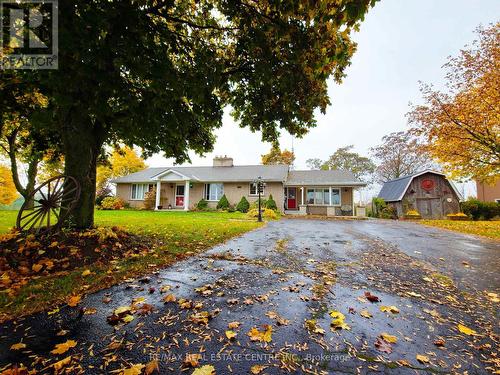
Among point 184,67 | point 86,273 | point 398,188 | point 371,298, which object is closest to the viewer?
point 371,298

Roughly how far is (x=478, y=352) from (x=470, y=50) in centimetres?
1852

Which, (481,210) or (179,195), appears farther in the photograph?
(179,195)

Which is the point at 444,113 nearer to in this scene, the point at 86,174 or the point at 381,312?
the point at 381,312

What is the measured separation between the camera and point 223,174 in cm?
2595

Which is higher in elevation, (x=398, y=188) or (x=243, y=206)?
(x=398, y=188)

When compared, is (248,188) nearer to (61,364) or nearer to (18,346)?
(18,346)

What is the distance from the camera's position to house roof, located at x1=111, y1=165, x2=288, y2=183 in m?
24.1

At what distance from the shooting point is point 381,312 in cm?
284

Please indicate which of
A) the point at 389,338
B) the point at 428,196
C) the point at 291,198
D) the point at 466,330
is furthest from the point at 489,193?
the point at 389,338

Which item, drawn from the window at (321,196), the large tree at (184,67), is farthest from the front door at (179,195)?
the large tree at (184,67)

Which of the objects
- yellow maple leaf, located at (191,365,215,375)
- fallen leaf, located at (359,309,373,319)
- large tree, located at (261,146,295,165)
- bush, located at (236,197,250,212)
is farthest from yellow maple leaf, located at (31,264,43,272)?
large tree, located at (261,146,295,165)

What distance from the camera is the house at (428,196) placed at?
78.1ft

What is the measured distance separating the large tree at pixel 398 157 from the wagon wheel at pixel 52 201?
40.1 m

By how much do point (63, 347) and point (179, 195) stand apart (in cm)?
2415
